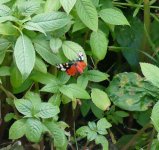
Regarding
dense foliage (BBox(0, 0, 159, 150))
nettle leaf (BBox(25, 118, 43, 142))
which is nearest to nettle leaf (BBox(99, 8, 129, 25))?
dense foliage (BBox(0, 0, 159, 150))

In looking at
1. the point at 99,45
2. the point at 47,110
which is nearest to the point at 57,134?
the point at 47,110

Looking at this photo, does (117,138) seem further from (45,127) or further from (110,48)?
(45,127)

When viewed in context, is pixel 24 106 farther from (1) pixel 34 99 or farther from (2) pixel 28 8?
(2) pixel 28 8

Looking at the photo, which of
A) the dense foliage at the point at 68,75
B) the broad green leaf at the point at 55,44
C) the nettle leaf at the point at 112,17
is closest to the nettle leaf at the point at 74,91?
the dense foliage at the point at 68,75

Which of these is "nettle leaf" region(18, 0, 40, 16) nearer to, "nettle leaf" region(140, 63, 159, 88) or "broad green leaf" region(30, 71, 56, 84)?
"broad green leaf" region(30, 71, 56, 84)

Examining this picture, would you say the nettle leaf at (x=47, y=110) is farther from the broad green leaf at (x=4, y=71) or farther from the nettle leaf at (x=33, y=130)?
the broad green leaf at (x=4, y=71)

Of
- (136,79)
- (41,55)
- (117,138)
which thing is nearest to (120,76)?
(136,79)
